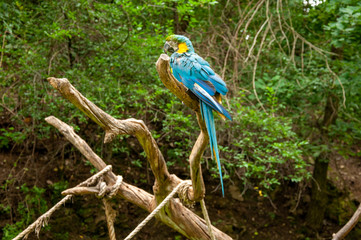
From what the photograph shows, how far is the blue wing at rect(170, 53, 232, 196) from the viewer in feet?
5.41

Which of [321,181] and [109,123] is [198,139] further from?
[321,181]

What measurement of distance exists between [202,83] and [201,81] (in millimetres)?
14

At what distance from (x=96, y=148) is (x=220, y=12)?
227 centimetres

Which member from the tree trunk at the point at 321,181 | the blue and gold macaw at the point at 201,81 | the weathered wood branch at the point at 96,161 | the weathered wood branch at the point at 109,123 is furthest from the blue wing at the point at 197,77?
the tree trunk at the point at 321,181

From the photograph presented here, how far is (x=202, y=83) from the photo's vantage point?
1.75 meters

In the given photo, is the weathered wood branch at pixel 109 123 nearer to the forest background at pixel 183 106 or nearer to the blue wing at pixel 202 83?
the blue wing at pixel 202 83

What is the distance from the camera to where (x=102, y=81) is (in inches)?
126

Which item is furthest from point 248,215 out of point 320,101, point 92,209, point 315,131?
point 92,209

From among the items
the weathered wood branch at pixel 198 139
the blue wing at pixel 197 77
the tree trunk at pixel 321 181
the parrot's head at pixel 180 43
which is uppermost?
the parrot's head at pixel 180 43

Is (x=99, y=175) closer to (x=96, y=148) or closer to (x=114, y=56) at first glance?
(x=114, y=56)

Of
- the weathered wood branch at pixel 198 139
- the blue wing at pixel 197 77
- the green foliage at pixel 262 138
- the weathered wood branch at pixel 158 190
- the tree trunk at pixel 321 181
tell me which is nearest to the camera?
the weathered wood branch at pixel 198 139

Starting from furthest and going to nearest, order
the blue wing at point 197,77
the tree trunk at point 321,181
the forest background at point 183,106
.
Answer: the tree trunk at point 321,181 < the forest background at point 183,106 < the blue wing at point 197,77

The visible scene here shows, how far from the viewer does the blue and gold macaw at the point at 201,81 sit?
1.65 m

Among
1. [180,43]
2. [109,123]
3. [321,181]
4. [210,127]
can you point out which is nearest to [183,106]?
[180,43]
